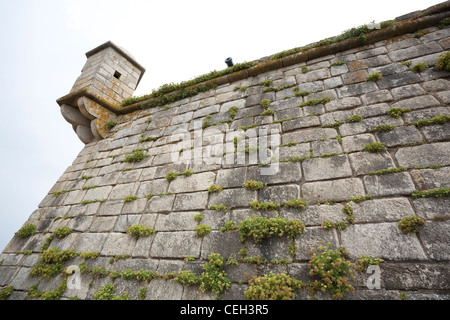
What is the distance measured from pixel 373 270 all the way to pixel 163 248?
2.21 metres

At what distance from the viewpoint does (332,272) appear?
5.32 ft

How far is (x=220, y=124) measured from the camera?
3520 mm

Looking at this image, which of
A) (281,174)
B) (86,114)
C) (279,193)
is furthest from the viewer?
(86,114)

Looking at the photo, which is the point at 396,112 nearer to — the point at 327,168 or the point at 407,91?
the point at 407,91

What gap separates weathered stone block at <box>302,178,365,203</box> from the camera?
2045 mm

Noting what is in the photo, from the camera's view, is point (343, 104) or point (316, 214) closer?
point (316, 214)

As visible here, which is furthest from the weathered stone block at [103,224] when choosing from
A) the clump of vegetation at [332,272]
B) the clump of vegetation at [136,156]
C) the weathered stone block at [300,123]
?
the weathered stone block at [300,123]

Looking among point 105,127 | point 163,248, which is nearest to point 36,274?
point 163,248

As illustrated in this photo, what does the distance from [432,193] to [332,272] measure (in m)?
1.21

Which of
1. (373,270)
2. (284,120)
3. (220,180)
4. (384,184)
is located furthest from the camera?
(284,120)

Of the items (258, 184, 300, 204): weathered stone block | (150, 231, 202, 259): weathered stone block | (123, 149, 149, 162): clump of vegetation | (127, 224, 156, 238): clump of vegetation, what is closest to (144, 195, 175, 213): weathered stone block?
(127, 224, 156, 238): clump of vegetation

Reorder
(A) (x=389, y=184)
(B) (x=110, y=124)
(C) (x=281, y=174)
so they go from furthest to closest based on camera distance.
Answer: (B) (x=110, y=124), (C) (x=281, y=174), (A) (x=389, y=184)

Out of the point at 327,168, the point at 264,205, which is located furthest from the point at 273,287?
the point at 327,168

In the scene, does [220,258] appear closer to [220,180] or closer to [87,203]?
[220,180]
